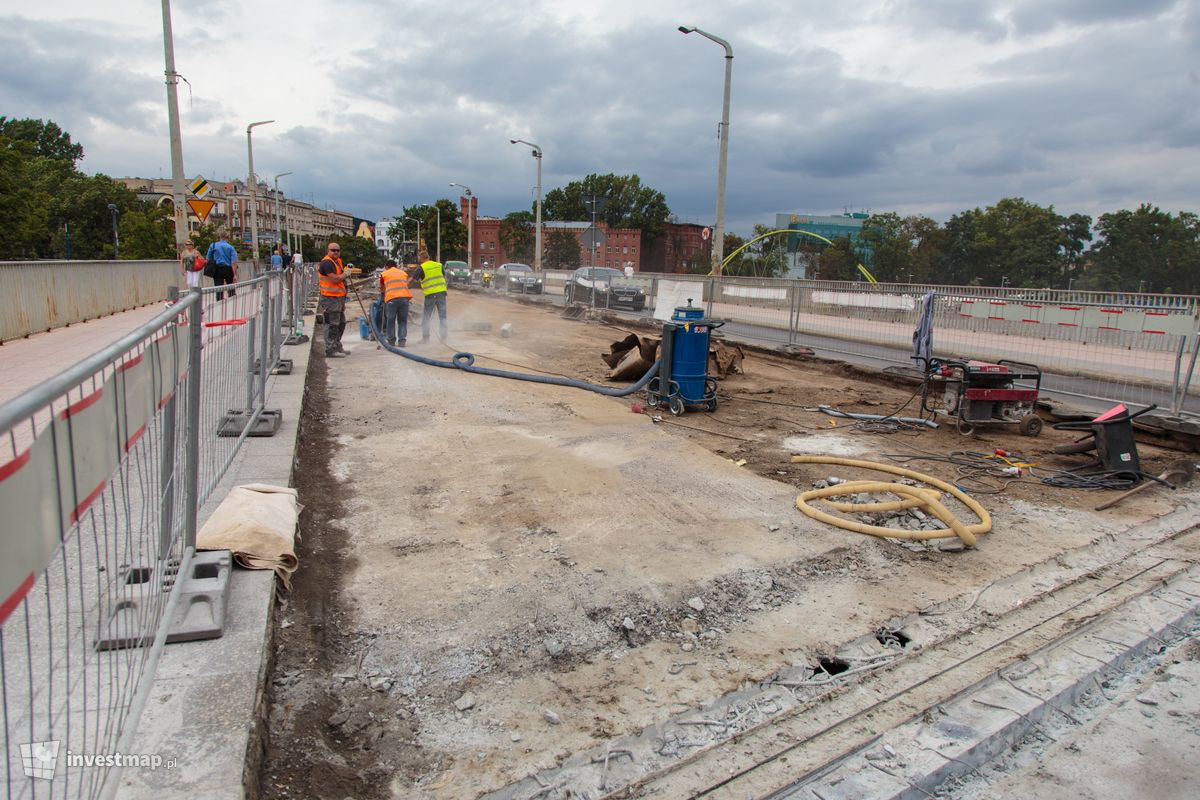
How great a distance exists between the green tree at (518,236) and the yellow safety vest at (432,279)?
3950 inches

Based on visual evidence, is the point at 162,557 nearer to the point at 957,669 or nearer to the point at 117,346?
the point at 117,346

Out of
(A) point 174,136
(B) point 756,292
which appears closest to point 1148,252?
(B) point 756,292

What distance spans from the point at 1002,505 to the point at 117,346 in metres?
5.98

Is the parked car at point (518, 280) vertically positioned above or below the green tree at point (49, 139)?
below

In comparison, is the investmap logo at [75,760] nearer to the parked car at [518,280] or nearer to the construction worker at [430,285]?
the construction worker at [430,285]

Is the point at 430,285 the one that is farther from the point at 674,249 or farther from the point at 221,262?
the point at 674,249

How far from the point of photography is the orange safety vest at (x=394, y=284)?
13.7 metres

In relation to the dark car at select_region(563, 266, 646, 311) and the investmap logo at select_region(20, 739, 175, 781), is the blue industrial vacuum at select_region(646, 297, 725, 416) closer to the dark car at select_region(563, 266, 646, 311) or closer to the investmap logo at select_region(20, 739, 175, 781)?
the investmap logo at select_region(20, 739, 175, 781)

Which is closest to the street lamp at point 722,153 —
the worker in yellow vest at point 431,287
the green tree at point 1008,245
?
the worker in yellow vest at point 431,287

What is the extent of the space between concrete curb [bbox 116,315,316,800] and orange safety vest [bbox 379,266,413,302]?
10.5m

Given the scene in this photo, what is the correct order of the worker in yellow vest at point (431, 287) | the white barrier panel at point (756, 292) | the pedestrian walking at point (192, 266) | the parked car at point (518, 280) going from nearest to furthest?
the worker in yellow vest at point (431, 287), the pedestrian walking at point (192, 266), the white barrier panel at point (756, 292), the parked car at point (518, 280)

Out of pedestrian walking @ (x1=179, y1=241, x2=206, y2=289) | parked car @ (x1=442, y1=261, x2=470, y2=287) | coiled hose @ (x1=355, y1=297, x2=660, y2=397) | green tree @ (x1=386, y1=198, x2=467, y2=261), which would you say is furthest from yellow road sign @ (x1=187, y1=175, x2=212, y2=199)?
green tree @ (x1=386, y1=198, x2=467, y2=261)

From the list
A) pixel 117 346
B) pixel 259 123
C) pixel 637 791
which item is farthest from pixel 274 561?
pixel 259 123

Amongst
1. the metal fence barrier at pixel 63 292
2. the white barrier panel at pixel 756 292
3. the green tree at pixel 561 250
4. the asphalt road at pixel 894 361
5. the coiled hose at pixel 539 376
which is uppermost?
the green tree at pixel 561 250
